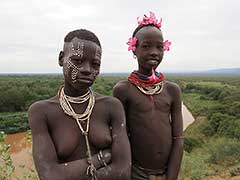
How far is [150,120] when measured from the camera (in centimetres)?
222

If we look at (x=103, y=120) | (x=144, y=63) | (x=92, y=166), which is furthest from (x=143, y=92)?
(x=92, y=166)

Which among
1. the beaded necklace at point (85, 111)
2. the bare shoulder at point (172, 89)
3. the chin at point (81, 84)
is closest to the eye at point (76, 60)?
the chin at point (81, 84)

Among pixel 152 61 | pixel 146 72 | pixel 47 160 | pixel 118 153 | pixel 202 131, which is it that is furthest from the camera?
pixel 202 131

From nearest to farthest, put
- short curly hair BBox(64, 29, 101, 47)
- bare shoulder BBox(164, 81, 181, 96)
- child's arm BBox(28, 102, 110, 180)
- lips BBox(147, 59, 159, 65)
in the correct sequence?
1. child's arm BBox(28, 102, 110, 180)
2. short curly hair BBox(64, 29, 101, 47)
3. lips BBox(147, 59, 159, 65)
4. bare shoulder BBox(164, 81, 181, 96)

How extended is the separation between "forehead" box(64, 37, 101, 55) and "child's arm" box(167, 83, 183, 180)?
79cm

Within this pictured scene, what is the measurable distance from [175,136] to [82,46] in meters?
0.98

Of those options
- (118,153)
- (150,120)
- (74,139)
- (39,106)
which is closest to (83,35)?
(39,106)

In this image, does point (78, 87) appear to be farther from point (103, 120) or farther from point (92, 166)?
point (92, 166)

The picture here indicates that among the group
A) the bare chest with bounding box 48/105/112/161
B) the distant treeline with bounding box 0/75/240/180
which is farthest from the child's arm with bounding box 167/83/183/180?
the distant treeline with bounding box 0/75/240/180

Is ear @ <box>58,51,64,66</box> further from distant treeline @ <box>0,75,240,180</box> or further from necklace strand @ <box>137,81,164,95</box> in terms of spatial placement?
distant treeline @ <box>0,75,240,180</box>

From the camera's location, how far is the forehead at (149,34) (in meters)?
2.18

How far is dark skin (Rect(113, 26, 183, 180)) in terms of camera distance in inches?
86.7

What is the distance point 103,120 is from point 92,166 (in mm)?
257

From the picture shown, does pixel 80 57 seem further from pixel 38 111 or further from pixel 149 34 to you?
pixel 149 34
